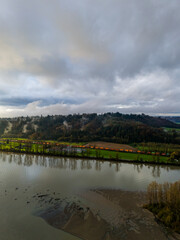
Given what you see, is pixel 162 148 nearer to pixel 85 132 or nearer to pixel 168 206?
pixel 168 206

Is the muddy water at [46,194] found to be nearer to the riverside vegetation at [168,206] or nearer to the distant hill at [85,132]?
the riverside vegetation at [168,206]

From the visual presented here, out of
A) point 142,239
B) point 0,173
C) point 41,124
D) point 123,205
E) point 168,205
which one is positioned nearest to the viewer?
point 142,239

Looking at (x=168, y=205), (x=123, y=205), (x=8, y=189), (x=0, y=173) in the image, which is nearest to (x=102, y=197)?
(x=123, y=205)

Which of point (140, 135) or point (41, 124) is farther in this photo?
point (41, 124)

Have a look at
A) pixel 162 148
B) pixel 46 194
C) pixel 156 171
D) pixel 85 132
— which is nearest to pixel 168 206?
pixel 46 194

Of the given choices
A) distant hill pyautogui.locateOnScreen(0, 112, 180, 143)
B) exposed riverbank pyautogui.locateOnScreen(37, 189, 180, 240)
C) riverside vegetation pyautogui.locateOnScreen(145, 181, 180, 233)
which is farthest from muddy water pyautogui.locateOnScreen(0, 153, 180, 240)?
distant hill pyautogui.locateOnScreen(0, 112, 180, 143)

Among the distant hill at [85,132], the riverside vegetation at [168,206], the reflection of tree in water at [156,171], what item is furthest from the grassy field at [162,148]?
the riverside vegetation at [168,206]

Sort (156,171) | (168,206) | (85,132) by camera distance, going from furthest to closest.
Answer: (85,132)
(156,171)
(168,206)

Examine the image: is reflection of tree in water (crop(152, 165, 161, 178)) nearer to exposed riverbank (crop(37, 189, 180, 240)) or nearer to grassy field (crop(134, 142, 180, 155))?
exposed riverbank (crop(37, 189, 180, 240))

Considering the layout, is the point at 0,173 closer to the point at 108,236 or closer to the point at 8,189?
the point at 8,189

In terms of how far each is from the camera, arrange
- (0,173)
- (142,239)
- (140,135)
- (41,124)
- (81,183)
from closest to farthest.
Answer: (142,239)
(81,183)
(0,173)
(140,135)
(41,124)

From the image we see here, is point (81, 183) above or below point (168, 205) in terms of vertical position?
below
